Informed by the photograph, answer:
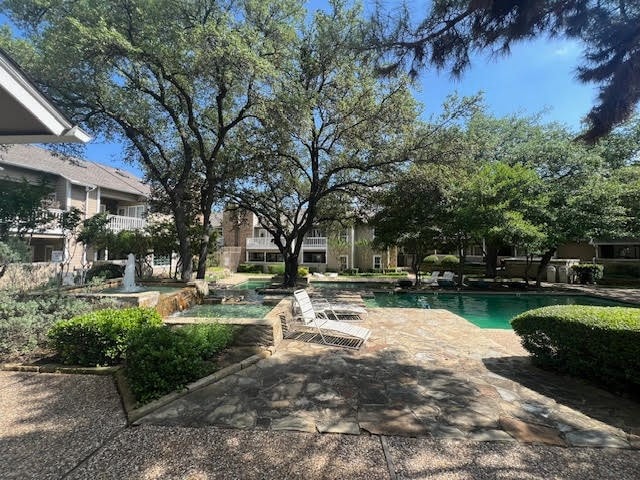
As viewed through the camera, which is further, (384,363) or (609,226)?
(609,226)

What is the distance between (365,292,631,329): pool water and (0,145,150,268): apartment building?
14360 mm

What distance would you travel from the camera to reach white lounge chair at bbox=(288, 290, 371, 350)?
233 inches

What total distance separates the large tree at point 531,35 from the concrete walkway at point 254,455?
12.9 feet

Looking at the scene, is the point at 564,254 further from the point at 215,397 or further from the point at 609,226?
the point at 215,397

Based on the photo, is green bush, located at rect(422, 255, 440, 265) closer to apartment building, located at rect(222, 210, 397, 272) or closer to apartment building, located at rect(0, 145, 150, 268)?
apartment building, located at rect(222, 210, 397, 272)

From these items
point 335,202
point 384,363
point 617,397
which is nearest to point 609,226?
point 335,202

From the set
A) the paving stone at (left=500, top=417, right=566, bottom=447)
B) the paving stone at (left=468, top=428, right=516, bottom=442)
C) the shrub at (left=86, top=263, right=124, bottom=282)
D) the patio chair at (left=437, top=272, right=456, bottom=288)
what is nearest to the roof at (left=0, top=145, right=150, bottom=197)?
the shrub at (left=86, top=263, right=124, bottom=282)

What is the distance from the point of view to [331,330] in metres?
6.36

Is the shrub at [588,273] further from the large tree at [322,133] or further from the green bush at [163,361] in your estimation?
the green bush at [163,361]

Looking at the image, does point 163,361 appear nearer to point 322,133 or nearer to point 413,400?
point 413,400

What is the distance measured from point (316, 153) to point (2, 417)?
541 inches

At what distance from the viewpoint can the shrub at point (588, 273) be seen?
22.0 metres

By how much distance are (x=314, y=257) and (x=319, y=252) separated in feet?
2.53

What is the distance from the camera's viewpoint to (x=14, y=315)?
17.0 feet
